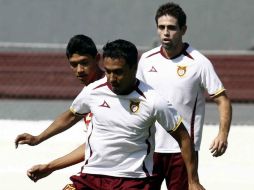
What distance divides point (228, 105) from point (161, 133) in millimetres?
519

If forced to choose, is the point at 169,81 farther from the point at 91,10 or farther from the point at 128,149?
the point at 91,10

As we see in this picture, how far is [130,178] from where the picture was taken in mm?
4836

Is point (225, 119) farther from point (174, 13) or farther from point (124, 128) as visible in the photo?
point (124, 128)

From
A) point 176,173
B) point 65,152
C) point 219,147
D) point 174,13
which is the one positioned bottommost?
point 65,152

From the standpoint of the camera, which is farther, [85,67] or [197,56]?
[197,56]

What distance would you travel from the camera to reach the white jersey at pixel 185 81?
232 inches

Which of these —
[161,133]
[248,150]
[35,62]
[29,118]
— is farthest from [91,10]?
[161,133]

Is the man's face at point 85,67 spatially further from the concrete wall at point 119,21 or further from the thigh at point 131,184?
the concrete wall at point 119,21

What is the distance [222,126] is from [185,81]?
391mm

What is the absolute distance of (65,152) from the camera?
9.43 m

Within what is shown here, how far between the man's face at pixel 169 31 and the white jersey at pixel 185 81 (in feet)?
0.49

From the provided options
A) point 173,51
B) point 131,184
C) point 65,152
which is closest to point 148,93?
point 131,184

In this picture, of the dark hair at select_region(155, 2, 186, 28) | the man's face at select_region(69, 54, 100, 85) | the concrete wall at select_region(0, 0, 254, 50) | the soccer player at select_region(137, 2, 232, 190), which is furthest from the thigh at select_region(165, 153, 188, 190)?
the concrete wall at select_region(0, 0, 254, 50)

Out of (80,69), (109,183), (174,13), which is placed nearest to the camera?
(109,183)
